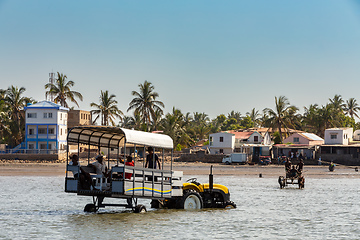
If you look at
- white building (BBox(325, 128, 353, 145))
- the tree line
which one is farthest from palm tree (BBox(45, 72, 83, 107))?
white building (BBox(325, 128, 353, 145))

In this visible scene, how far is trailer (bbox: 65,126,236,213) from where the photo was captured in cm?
1750

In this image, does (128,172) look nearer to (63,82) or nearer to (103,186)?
(103,186)

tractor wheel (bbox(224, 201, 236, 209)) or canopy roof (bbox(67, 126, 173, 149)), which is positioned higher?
canopy roof (bbox(67, 126, 173, 149))

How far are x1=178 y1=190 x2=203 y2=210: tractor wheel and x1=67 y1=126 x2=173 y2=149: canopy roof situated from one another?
6.74 feet

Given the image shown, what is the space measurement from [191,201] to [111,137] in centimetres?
375

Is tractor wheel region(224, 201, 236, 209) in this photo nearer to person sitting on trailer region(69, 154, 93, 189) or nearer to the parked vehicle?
person sitting on trailer region(69, 154, 93, 189)

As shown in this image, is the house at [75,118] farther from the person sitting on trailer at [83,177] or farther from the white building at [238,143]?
the person sitting on trailer at [83,177]

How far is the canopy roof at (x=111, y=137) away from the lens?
17578 mm

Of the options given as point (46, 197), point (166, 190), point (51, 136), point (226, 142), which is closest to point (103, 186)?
point (166, 190)

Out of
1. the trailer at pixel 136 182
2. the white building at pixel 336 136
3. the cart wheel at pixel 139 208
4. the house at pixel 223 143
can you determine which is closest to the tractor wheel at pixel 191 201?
the trailer at pixel 136 182

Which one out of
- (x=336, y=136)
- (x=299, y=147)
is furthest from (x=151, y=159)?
(x=336, y=136)

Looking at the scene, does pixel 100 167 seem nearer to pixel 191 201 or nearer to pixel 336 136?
pixel 191 201

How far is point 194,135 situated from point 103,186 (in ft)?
305

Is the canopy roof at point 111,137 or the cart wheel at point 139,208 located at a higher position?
the canopy roof at point 111,137
